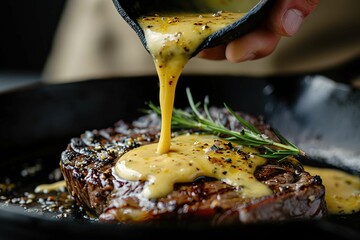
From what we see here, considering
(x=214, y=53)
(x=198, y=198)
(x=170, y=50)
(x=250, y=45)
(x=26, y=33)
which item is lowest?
(x=26, y=33)

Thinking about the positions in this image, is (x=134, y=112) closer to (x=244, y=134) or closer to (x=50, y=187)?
(x=50, y=187)

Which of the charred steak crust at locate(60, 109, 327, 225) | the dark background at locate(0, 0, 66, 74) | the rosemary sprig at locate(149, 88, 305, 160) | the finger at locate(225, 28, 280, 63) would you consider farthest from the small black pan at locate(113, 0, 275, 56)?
the dark background at locate(0, 0, 66, 74)

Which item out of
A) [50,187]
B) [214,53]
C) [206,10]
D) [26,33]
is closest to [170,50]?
[206,10]

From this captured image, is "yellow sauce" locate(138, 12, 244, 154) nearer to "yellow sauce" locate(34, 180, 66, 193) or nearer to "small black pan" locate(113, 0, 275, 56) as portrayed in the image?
"small black pan" locate(113, 0, 275, 56)

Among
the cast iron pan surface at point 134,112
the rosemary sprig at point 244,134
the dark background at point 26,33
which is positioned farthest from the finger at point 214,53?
the dark background at point 26,33

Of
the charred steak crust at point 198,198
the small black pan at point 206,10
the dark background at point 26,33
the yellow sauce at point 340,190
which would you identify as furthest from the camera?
the dark background at point 26,33

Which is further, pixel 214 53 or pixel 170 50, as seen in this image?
pixel 214 53

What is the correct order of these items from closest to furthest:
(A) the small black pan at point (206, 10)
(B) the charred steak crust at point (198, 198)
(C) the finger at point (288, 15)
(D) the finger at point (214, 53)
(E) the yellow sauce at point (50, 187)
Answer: (B) the charred steak crust at point (198, 198) → (A) the small black pan at point (206, 10) → (C) the finger at point (288, 15) → (E) the yellow sauce at point (50, 187) → (D) the finger at point (214, 53)

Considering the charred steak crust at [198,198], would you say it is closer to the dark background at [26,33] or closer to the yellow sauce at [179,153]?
the yellow sauce at [179,153]
